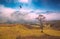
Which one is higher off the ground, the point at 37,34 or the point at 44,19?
the point at 44,19

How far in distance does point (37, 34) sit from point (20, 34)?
0.29 metres

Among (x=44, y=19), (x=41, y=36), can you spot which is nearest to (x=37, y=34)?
(x=41, y=36)

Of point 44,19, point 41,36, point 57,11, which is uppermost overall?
point 57,11

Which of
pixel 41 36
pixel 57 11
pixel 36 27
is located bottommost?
pixel 41 36

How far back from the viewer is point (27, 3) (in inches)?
84.1

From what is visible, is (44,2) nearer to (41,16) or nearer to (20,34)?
(41,16)

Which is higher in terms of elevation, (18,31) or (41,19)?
(41,19)

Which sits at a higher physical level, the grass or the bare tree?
the bare tree

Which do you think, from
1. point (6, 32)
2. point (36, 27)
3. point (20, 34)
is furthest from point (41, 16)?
point (6, 32)

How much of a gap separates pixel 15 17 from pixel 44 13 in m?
0.51

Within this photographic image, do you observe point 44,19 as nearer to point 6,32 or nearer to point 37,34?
point 37,34

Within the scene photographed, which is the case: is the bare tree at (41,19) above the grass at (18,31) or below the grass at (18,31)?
above

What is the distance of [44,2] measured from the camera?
214 cm

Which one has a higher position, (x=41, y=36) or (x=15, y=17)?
(x=15, y=17)
